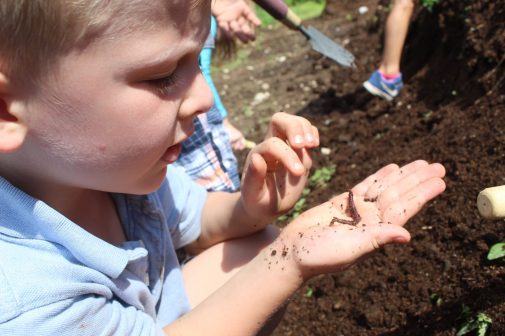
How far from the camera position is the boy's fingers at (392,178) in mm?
1764

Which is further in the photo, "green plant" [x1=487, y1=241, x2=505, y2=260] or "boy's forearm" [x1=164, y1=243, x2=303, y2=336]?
"green plant" [x1=487, y1=241, x2=505, y2=260]

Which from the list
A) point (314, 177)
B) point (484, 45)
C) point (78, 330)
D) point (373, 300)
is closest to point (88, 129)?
point (78, 330)

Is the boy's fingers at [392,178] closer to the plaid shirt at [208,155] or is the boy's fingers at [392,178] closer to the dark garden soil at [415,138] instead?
the dark garden soil at [415,138]

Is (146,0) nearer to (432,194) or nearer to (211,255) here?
(432,194)

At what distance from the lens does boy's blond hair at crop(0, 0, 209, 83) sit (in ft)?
3.69

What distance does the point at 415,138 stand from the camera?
353 centimetres

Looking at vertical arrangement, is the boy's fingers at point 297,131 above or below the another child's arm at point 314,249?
above

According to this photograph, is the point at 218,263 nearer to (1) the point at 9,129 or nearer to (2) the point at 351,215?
(2) the point at 351,215

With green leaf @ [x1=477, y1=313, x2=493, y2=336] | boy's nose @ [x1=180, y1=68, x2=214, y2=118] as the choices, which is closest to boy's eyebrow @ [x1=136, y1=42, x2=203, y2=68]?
boy's nose @ [x1=180, y1=68, x2=214, y2=118]

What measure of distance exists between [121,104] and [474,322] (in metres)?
1.46

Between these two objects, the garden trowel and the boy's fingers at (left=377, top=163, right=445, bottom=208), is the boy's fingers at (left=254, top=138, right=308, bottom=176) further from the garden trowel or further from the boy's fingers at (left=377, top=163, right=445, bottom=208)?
the garden trowel

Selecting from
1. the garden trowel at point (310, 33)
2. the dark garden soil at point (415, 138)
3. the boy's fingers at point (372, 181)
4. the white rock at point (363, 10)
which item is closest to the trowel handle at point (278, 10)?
the garden trowel at point (310, 33)

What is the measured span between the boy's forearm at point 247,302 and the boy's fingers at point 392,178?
1.25ft

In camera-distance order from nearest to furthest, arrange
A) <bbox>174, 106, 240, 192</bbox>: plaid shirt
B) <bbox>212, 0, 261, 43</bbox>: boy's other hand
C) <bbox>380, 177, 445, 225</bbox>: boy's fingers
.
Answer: <bbox>380, 177, 445, 225</bbox>: boy's fingers
<bbox>174, 106, 240, 192</bbox>: plaid shirt
<bbox>212, 0, 261, 43</bbox>: boy's other hand
